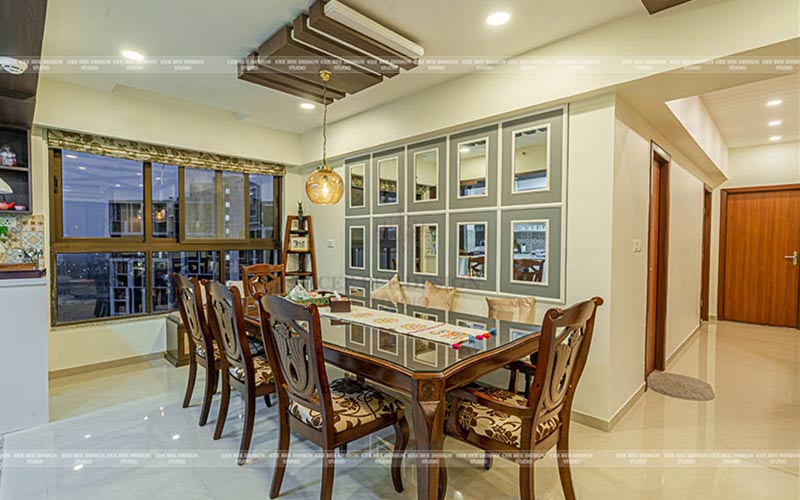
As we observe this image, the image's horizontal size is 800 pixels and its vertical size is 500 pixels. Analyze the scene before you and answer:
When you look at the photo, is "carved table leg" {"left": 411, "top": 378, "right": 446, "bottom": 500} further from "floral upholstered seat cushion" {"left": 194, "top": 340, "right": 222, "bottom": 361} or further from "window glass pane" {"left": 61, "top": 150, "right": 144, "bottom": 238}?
"window glass pane" {"left": 61, "top": 150, "right": 144, "bottom": 238}

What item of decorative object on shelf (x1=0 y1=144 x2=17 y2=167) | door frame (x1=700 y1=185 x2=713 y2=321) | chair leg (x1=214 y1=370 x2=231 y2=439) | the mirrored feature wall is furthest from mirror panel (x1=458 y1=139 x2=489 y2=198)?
door frame (x1=700 y1=185 x2=713 y2=321)

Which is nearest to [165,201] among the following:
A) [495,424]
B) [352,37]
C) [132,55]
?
[132,55]

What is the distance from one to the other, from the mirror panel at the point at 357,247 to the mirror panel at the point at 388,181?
19.4 inches

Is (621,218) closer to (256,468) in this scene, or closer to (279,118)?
(256,468)

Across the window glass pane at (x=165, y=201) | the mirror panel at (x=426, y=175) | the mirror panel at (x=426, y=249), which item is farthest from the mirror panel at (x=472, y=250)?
the window glass pane at (x=165, y=201)

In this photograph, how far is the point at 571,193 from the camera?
2.79 meters

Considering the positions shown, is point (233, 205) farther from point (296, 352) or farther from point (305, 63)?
point (296, 352)

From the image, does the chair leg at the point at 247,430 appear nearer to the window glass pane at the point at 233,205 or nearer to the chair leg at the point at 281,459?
the chair leg at the point at 281,459

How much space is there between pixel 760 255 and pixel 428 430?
6921 millimetres

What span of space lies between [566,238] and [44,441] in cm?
378

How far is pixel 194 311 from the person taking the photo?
8.89 ft

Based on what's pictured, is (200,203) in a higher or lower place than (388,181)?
lower

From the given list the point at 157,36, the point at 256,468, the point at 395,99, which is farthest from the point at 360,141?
the point at 256,468

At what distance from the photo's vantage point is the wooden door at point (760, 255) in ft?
18.4
